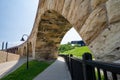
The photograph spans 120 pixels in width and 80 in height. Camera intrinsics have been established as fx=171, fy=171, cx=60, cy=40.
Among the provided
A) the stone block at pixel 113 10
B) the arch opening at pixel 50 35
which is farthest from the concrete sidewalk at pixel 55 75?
the stone block at pixel 113 10

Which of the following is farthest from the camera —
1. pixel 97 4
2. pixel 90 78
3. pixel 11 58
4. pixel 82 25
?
pixel 11 58

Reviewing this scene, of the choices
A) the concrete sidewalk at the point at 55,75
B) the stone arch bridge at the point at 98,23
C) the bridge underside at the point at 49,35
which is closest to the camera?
the stone arch bridge at the point at 98,23

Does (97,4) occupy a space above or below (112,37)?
above

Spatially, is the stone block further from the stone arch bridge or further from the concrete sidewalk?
the concrete sidewalk

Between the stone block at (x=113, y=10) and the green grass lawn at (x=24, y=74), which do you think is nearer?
the stone block at (x=113, y=10)

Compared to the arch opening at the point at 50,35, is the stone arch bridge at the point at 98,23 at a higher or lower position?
lower

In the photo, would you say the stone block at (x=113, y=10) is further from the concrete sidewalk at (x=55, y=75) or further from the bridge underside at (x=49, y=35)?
the bridge underside at (x=49, y=35)

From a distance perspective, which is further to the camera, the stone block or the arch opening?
the arch opening

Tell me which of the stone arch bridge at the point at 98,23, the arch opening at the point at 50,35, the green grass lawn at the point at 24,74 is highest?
the arch opening at the point at 50,35

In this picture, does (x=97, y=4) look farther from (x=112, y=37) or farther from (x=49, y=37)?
(x=49, y=37)

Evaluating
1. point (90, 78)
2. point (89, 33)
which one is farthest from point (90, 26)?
point (90, 78)

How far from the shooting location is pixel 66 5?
3805mm

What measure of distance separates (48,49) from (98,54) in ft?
34.5

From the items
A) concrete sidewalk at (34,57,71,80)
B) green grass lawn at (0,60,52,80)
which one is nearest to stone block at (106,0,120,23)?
concrete sidewalk at (34,57,71,80)
